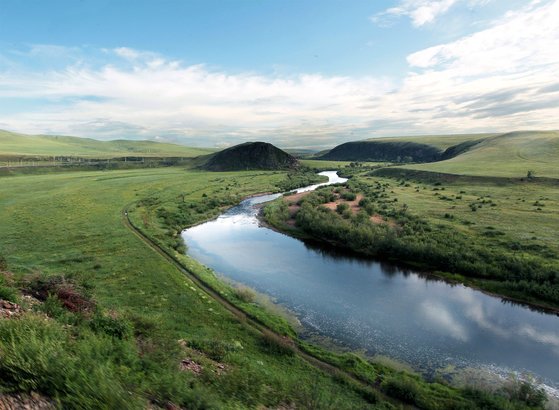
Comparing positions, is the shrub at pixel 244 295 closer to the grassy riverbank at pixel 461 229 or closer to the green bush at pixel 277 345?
the green bush at pixel 277 345

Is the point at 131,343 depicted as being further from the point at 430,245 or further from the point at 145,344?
the point at 430,245

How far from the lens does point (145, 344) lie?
51.6 feet

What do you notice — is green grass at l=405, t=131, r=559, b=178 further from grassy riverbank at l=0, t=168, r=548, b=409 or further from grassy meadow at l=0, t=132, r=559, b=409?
grassy riverbank at l=0, t=168, r=548, b=409

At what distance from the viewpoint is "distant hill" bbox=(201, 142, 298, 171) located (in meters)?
169

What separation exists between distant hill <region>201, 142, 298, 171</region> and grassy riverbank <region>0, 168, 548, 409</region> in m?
124

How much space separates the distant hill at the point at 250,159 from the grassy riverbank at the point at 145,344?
12414 cm

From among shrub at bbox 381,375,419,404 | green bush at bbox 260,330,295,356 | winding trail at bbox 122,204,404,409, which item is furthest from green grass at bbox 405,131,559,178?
Result: green bush at bbox 260,330,295,356

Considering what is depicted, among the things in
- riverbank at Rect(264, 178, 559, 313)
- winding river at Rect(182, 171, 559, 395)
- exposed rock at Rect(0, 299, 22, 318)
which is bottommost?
winding river at Rect(182, 171, 559, 395)

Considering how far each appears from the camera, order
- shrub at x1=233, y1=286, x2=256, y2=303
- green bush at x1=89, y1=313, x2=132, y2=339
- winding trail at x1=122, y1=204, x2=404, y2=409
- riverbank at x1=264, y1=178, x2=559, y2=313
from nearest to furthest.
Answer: green bush at x1=89, y1=313, x2=132, y2=339 → winding trail at x1=122, y1=204, x2=404, y2=409 → shrub at x1=233, y1=286, x2=256, y2=303 → riverbank at x1=264, y1=178, x2=559, y2=313

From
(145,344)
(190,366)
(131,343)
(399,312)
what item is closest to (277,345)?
(190,366)

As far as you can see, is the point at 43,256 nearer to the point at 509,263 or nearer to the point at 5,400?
the point at 5,400

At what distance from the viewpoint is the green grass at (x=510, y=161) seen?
3748 inches

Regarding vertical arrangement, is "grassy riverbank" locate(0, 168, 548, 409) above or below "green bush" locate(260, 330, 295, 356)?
above

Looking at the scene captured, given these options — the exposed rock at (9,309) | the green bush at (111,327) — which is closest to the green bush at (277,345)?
the green bush at (111,327)
